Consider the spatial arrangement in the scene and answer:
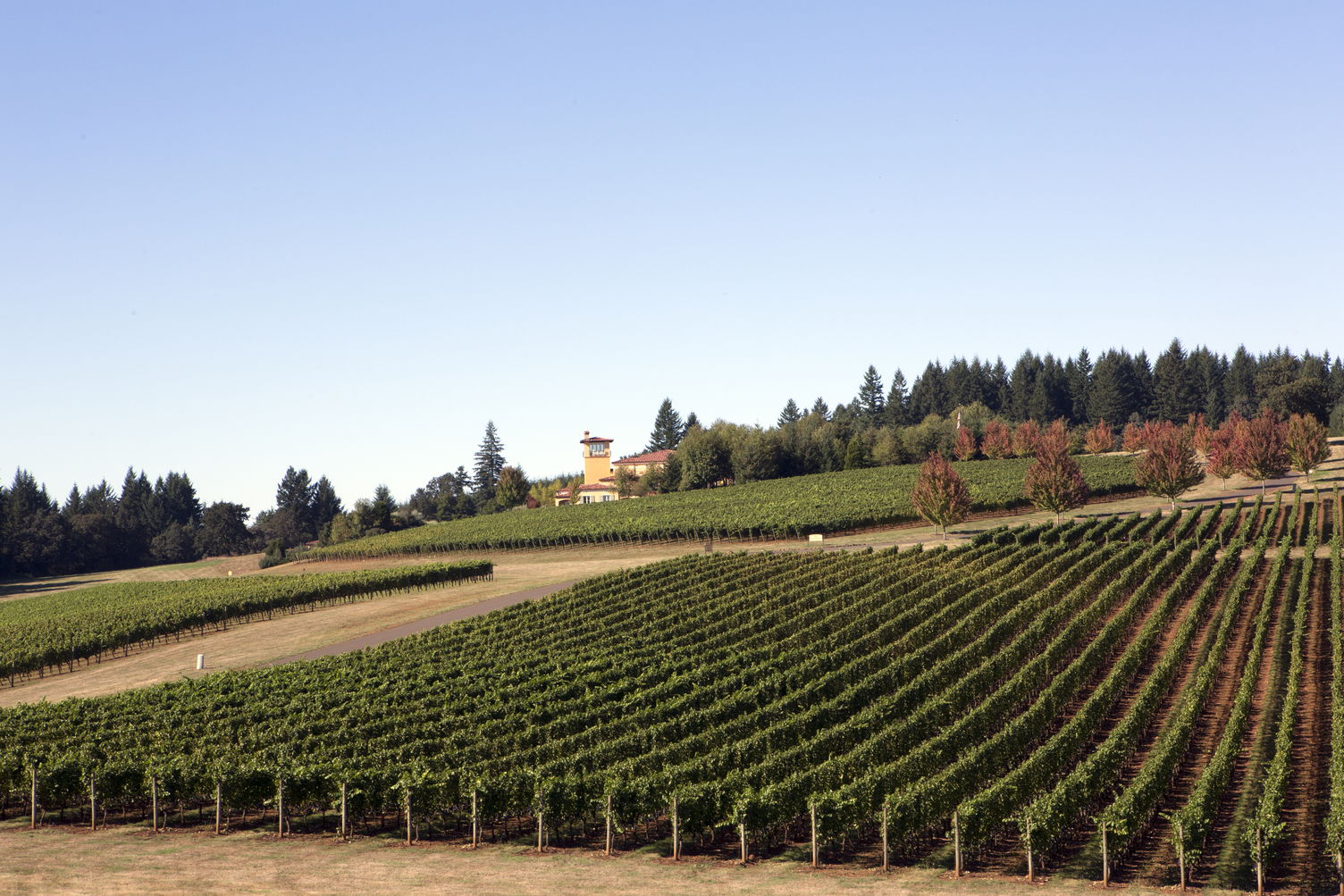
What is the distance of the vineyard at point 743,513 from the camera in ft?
346

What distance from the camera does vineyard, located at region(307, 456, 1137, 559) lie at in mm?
105438

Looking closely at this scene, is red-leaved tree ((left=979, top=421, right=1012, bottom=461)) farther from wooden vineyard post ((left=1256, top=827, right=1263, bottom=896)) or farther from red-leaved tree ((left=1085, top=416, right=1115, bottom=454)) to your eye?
wooden vineyard post ((left=1256, top=827, right=1263, bottom=896))

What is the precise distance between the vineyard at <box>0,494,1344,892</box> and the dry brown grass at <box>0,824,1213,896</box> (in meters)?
1.01

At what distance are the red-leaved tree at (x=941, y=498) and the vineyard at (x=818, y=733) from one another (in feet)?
89.8

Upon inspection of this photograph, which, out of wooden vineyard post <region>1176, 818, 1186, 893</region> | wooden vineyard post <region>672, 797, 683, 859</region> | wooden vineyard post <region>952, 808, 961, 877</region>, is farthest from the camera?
wooden vineyard post <region>672, 797, 683, 859</region>

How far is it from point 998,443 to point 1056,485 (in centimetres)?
6442

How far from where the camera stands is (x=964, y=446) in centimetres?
16000

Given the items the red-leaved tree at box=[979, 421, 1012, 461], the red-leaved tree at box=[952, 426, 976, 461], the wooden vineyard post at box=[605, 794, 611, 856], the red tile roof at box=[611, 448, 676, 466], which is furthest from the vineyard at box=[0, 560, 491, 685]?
the red-leaved tree at box=[979, 421, 1012, 461]

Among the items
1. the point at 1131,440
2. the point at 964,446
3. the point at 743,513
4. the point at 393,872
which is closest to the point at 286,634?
the point at 393,872

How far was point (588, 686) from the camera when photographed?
45.1 m

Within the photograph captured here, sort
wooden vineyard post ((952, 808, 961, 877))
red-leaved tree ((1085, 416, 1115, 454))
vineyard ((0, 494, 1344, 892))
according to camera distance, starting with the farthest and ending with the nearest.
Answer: red-leaved tree ((1085, 416, 1115, 454))
vineyard ((0, 494, 1344, 892))
wooden vineyard post ((952, 808, 961, 877))

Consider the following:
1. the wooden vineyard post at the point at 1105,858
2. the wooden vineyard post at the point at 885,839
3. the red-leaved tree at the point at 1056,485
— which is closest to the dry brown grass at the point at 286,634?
the red-leaved tree at the point at 1056,485

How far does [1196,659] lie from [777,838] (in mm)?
25507

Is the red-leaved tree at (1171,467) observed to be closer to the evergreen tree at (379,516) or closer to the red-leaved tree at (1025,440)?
the red-leaved tree at (1025,440)
